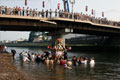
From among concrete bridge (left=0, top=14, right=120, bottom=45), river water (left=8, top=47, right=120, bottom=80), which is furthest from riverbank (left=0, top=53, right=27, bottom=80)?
concrete bridge (left=0, top=14, right=120, bottom=45)

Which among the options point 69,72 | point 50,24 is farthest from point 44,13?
point 69,72

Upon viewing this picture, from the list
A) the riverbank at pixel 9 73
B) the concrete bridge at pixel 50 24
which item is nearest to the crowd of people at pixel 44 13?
the concrete bridge at pixel 50 24

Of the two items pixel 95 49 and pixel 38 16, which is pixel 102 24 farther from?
pixel 95 49

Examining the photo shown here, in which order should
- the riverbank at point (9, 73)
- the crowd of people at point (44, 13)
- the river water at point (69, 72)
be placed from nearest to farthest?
the riverbank at point (9, 73), the river water at point (69, 72), the crowd of people at point (44, 13)

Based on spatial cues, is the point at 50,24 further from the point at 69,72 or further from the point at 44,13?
the point at 69,72

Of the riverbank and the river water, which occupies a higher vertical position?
the riverbank

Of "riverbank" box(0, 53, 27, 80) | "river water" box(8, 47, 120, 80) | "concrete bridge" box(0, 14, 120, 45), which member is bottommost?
"river water" box(8, 47, 120, 80)

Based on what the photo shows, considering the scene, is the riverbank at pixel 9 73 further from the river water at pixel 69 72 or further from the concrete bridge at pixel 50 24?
the concrete bridge at pixel 50 24

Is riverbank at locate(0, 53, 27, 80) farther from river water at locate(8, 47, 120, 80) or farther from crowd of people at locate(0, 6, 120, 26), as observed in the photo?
crowd of people at locate(0, 6, 120, 26)

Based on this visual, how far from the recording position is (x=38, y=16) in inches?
1721

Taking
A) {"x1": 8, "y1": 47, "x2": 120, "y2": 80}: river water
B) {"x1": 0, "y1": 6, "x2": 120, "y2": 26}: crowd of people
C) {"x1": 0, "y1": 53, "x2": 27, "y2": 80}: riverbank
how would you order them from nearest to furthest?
{"x1": 0, "y1": 53, "x2": 27, "y2": 80}: riverbank → {"x1": 8, "y1": 47, "x2": 120, "y2": 80}: river water → {"x1": 0, "y1": 6, "x2": 120, "y2": 26}: crowd of people

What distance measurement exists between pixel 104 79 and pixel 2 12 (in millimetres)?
26348

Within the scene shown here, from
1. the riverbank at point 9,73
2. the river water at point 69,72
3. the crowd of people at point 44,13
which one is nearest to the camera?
the riverbank at point 9,73

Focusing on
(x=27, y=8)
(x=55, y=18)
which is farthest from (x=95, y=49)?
(x=27, y=8)
